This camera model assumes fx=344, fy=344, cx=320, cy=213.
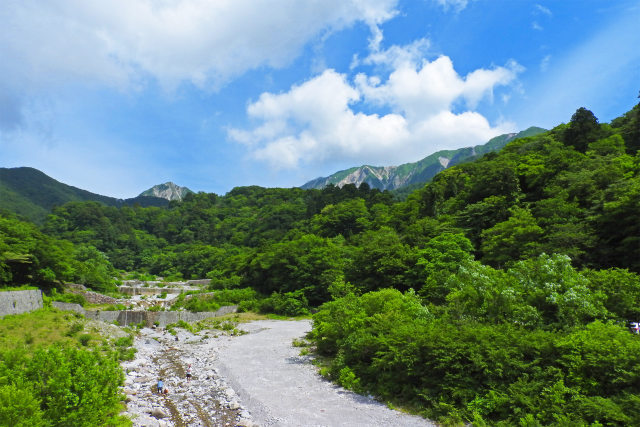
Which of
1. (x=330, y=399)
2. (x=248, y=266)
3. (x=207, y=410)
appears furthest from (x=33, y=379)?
(x=248, y=266)

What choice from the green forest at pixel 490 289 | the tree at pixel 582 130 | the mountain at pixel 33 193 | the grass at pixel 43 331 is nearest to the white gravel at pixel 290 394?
the green forest at pixel 490 289

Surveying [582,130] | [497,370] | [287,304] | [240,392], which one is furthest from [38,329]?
[582,130]

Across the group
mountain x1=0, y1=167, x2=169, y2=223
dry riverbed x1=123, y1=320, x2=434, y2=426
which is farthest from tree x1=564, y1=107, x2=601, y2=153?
mountain x1=0, y1=167, x2=169, y2=223

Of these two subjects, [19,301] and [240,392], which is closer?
[240,392]

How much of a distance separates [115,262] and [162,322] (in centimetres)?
6265

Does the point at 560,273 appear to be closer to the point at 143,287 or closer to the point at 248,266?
the point at 248,266

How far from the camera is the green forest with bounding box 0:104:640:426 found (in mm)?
10352

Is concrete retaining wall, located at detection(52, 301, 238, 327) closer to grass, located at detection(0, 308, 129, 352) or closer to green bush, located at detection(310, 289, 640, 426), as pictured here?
grass, located at detection(0, 308, 129, 352)

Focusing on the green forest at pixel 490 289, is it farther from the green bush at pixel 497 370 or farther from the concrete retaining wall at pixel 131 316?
the concrete retaining wall at pixel 131 316

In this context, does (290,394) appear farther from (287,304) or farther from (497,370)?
(287,304)

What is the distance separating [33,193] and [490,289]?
189665 millimetres

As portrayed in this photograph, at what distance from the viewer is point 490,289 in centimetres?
1512

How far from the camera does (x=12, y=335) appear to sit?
758 inches

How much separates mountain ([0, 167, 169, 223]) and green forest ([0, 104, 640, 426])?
104 meters
